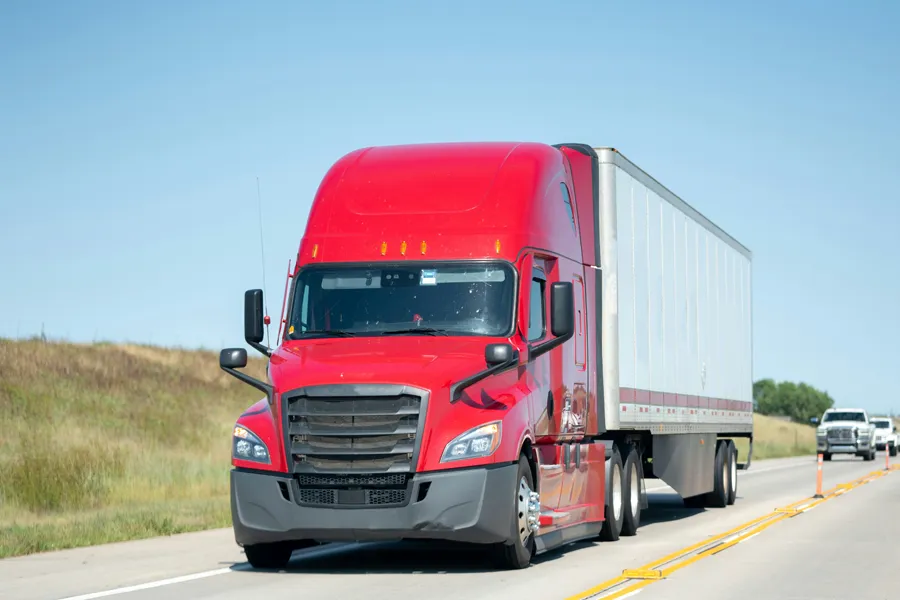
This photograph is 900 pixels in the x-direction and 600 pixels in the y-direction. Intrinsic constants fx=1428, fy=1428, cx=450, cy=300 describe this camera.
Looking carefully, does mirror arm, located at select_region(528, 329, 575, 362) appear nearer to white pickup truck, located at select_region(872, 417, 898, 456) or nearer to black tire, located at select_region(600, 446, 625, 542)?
black tire, located at select_region(600, 446, 625, 542)

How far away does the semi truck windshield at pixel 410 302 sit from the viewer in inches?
546

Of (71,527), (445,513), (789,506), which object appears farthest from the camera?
(789,506)

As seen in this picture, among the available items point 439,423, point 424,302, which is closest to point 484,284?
point 424,302

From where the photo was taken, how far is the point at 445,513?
499 inches

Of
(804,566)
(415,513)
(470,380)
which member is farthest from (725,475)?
(415,513)

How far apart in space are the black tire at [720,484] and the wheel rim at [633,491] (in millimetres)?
5710

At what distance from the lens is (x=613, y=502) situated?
17312mm

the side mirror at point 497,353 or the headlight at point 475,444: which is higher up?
the side mirror at point 497,353

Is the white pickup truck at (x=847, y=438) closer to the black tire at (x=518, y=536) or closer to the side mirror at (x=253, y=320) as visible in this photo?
the black tire at (x=518, y=536)

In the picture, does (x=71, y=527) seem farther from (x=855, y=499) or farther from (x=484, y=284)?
(x=855, y=499)

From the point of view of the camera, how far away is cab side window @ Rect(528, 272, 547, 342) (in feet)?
46.9

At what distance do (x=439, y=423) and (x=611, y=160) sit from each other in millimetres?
6036

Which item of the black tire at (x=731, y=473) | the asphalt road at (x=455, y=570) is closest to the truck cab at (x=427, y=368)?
the asphalt road at (x=455, y=570)

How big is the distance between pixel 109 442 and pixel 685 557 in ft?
82.4
